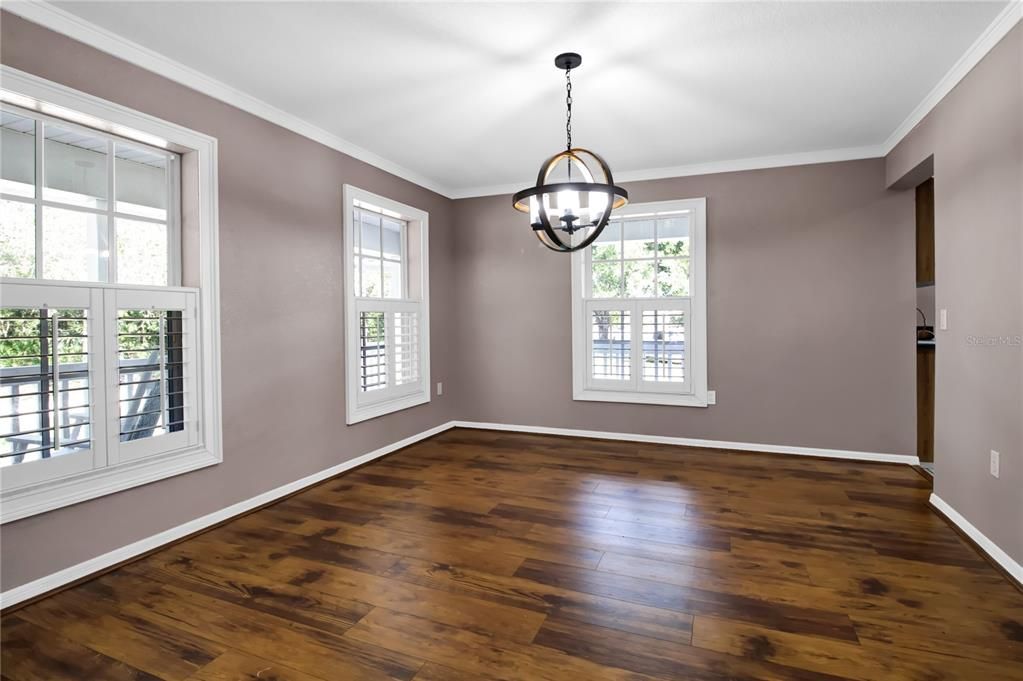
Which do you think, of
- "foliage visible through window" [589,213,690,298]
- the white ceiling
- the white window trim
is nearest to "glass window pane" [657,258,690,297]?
"foliage visible through window" [589,213,690,298]

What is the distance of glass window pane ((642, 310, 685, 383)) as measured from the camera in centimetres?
479

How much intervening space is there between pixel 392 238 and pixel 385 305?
70 centimetres

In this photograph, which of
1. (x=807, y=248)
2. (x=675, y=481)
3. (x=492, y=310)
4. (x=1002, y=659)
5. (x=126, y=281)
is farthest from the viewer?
(x=492, y=310)

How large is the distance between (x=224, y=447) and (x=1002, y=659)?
3.60m

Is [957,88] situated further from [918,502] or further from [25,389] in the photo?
[25,389]

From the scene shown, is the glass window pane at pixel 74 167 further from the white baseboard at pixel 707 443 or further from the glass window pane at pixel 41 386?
the white baseboard at pixel 707 443

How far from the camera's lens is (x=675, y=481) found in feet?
12.5

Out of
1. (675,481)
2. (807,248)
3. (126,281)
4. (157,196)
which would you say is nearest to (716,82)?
(807,248)

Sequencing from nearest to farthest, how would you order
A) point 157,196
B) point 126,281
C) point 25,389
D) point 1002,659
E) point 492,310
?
point 1002,659
point 25,389
point 126,281
point 157,196
point 492,310

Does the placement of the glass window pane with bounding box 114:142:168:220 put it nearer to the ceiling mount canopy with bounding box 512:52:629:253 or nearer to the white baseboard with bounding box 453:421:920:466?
the ceiling mount canopy with bounding box 512:52:629:253

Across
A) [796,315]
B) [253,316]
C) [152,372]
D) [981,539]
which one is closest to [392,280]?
[253,316]

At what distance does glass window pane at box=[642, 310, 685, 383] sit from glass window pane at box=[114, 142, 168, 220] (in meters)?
3.74

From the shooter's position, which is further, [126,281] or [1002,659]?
[126,281]

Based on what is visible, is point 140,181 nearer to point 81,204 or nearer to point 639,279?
point 81,204
